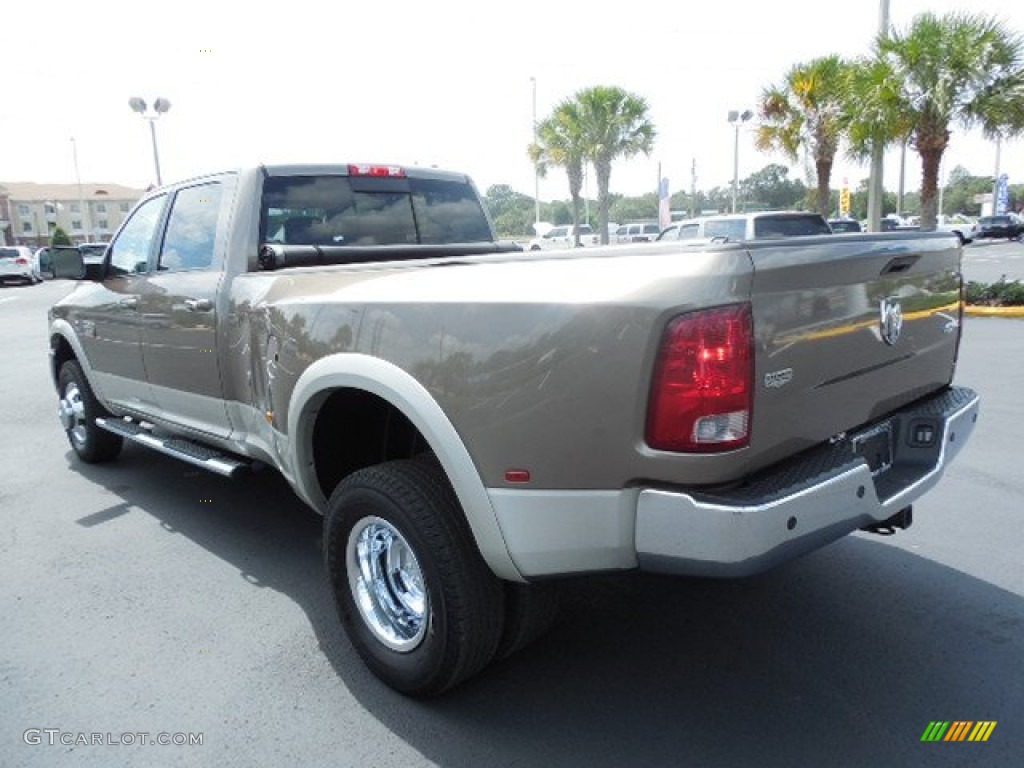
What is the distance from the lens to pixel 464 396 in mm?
2342

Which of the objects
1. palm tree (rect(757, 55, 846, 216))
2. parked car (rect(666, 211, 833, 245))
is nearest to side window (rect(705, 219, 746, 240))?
parked car (rect(666, 211, 833, 245))

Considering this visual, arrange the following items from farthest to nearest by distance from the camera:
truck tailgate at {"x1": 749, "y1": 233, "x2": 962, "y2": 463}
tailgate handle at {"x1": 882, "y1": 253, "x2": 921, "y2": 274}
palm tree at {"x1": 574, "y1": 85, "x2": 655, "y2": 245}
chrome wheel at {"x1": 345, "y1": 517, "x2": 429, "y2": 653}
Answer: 1. palm tree at {"x1": 574, "y1": 85, "x2": 655, "y2": 245}
2. chrome wheel at {"x1": 345, "y1": 517, "x2": 429, "y2": 653}
3. tailgate handle at {"x1": 882, "y1": 253, "x2": 921, "y2": 274}
4. truck tailgate at {"x1": 749, "y1": 233, "x2": 962, "y2": 463}

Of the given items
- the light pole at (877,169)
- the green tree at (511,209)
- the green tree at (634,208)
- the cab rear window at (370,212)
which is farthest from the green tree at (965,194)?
the cab rear window at (370,212)

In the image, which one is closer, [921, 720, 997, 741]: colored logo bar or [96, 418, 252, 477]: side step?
[921, 720, 997, 741]: colored logo bar

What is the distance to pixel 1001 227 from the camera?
41.9m

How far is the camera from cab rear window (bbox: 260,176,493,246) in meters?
3.93

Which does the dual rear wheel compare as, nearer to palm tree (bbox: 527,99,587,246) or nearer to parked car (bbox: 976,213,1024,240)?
palm tree (bbox: 527,99,587,246)

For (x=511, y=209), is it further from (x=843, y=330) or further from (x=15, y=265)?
(x=843, y=330)

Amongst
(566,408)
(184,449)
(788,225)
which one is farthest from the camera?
(788,225)

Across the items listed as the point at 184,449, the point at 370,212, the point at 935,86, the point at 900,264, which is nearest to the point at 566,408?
the point at 900,264

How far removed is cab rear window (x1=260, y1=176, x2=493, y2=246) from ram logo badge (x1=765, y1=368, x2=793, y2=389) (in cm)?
267

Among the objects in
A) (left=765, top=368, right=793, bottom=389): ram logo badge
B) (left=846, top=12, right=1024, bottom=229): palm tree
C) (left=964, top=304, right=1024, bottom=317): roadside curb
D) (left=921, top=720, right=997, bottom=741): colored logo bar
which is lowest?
(left=921, top=720, right=997, bottom=741): colored logo bar

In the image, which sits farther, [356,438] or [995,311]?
[995,311]

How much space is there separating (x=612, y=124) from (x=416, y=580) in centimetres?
2909
